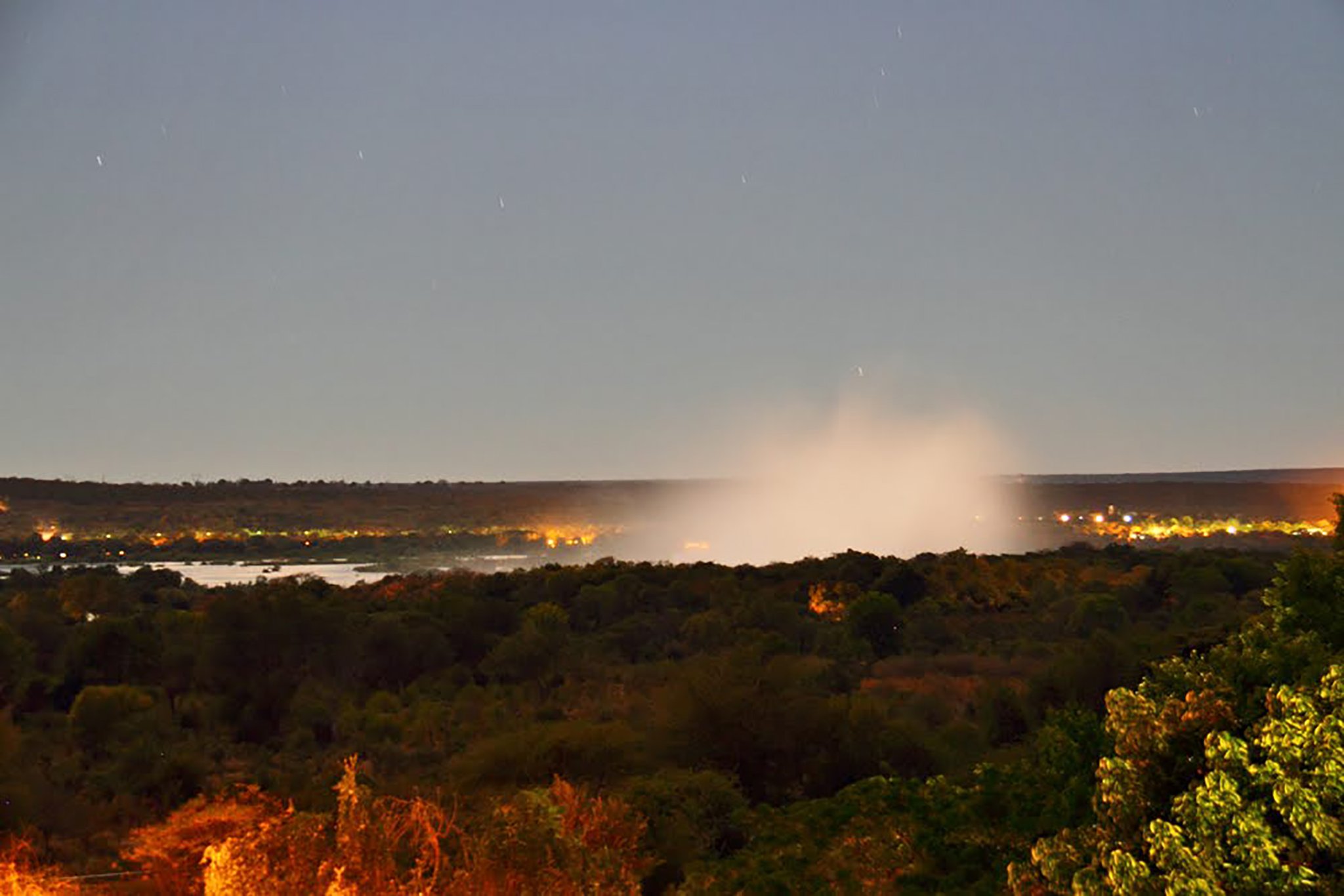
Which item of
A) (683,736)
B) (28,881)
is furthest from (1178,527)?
(28,881)

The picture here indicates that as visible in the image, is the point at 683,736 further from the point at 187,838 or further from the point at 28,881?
the point at 28,881

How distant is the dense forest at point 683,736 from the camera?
9609 mm

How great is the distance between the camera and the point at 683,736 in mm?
24156

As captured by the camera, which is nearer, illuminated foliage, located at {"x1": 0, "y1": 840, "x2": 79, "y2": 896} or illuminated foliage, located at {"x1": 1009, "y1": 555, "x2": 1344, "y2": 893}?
illuminated foliage, located at {"x1": 1009, "y1": 555, "x2": 1344, "y2": 893}

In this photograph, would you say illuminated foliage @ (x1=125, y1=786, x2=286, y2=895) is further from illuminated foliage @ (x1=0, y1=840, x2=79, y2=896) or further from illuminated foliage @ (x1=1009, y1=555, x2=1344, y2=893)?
illuminated foliage @ (x1=1009, y1=555, x2=1344, y2=893)

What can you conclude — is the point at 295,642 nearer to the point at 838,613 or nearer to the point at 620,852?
the point at 838,613

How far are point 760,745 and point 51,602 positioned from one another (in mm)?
40866

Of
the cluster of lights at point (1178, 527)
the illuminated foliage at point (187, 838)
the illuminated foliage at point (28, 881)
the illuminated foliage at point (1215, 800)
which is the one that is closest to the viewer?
the illuminated foliage at point (1215, 800)

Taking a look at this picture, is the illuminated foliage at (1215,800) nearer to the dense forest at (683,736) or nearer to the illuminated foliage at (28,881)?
the dense forest at (683,736)

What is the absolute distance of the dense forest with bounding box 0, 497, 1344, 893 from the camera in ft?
31.5

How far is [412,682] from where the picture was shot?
132 feet

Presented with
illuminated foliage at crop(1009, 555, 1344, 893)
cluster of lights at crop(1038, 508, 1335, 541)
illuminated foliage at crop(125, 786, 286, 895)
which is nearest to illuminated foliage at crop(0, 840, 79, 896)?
illuminated foliage at crop(125, 786, 286, 895)

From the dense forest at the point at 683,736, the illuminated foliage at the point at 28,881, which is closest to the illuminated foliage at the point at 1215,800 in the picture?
the dense forest at the point at 683,736

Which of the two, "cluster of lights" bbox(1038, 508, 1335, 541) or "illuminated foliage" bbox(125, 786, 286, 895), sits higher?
"cluster of lights" bbox(1038, 508, 1335, 541)
